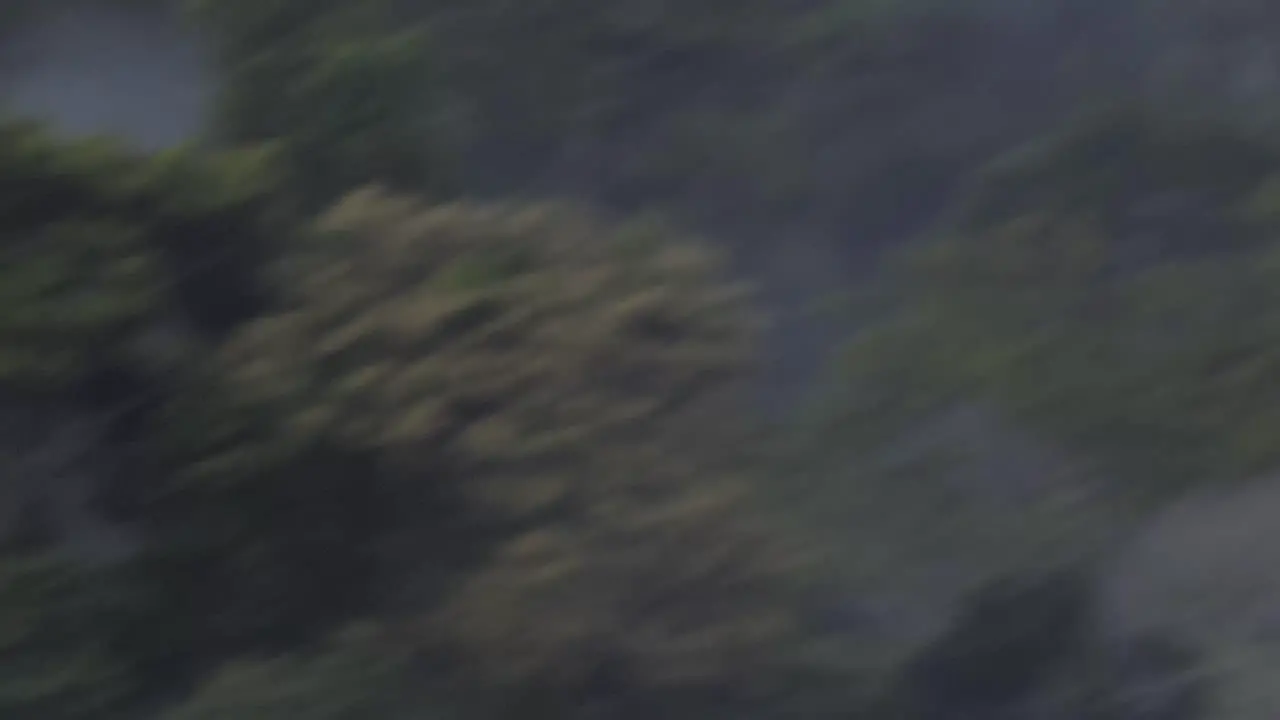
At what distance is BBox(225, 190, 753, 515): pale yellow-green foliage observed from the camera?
6402mm

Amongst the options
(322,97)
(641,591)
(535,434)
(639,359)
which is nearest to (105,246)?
(322,97)

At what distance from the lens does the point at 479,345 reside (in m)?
6.50

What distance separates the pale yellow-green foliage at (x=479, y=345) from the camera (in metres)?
6.40

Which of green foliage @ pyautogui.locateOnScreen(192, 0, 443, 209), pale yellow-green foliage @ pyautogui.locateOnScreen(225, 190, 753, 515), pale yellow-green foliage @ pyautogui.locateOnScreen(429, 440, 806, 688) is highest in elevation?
green foliage @ pyautogui.locateOnScreen(192, 0, 443, 209)

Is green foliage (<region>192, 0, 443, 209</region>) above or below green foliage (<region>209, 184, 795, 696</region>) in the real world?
above

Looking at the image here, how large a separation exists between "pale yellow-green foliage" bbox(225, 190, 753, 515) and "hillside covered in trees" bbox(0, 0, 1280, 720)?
14mm

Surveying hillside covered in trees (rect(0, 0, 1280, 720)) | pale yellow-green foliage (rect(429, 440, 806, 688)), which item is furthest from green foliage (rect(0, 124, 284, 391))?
pale yellow-green foliage (rect(429, 440, 806, 688))

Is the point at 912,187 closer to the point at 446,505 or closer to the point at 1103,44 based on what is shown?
the point at 1103,44

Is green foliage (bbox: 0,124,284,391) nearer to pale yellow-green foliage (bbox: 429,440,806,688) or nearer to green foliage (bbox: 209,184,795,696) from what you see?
green foliage (bbox: 209,184,795,696)

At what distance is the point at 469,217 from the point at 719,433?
1.01 meters

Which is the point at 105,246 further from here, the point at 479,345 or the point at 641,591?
the point at 641,591

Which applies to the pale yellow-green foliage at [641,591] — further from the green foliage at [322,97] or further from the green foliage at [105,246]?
the green foliage at [322,97]

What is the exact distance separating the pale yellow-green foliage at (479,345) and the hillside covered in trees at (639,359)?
1cm

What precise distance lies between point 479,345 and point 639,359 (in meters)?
0.50
